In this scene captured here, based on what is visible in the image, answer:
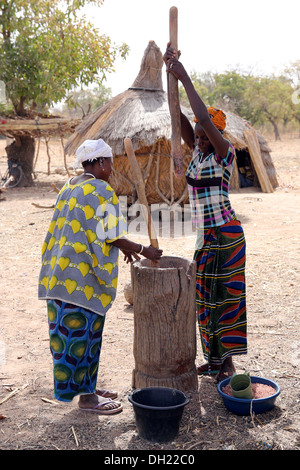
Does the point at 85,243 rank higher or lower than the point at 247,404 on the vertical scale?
higher

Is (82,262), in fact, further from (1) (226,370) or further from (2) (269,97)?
(2) (269,97)

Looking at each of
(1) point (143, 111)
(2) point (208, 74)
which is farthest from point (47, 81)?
(2) point (208, 74)

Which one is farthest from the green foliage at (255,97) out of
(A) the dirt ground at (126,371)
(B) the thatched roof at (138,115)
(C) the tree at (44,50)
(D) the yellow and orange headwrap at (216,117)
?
(D) the yellow and orange headwrap at (216,117)

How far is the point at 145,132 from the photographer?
28.4 ft

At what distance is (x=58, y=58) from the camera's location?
13445 millimetres

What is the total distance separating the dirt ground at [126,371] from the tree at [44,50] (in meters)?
8.00

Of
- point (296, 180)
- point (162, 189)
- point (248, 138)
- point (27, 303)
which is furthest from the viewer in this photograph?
point (296, 180)

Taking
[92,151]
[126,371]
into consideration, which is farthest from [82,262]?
[126,371]

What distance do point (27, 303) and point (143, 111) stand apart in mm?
5220

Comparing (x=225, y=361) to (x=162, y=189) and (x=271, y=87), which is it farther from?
(x=271, y=87)

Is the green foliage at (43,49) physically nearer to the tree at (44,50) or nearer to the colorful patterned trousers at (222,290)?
the tree at (44,50)

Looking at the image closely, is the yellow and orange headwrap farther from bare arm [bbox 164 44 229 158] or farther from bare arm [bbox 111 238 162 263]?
bare arm [bbox 111 238 162 263]

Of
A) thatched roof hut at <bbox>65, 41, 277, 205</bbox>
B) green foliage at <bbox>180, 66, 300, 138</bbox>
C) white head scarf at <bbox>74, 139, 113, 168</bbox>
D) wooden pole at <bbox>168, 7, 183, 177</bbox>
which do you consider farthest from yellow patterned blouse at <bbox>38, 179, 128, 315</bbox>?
green foliage at <bbox>180, 66, 300, 138</bbox>

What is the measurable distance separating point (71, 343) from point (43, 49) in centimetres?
1251
